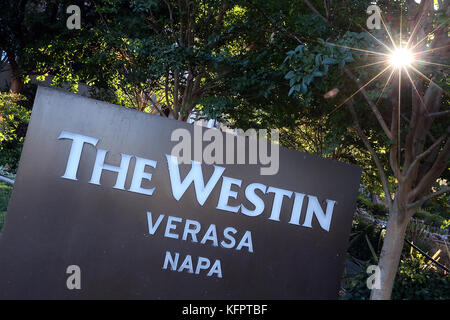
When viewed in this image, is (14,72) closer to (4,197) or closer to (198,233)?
(4,197)

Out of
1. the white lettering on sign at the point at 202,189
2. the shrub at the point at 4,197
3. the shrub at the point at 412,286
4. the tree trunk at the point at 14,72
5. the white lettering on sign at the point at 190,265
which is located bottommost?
the white lettering on sign at the point at 190,265

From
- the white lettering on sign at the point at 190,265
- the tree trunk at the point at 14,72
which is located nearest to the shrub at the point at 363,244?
the white lettering on sign at the point at 190,265

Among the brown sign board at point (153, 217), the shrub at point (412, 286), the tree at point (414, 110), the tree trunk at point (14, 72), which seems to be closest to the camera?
the brown sign board at point (153, 217)

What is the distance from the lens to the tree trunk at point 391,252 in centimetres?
520

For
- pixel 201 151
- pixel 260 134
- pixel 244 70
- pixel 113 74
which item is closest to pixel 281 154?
pixel 201 151

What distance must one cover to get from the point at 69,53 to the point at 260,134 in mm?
6508

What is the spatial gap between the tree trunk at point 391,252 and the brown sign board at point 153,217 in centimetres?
88

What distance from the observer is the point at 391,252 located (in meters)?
5.29

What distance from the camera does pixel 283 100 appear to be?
26.3 feet

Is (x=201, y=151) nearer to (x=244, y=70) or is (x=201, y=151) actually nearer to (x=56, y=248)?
(x=56, y=248)

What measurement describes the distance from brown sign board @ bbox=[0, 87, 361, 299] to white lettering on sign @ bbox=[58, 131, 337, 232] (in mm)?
11

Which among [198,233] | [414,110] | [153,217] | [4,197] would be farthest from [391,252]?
[4,197]

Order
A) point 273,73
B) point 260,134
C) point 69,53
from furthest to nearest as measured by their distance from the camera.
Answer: point 69,53 → point 260,134 → point 273,73

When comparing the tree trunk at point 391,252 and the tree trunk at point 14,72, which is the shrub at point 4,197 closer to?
the tree trunk at point 14,72
